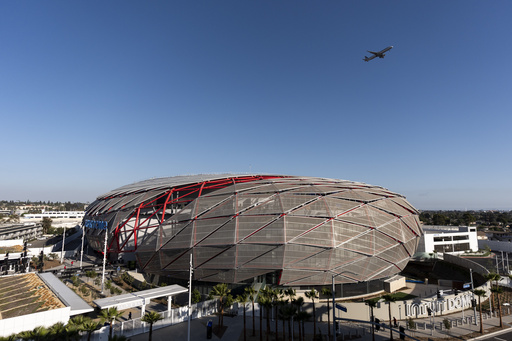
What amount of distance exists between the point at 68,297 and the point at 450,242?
3416 inches

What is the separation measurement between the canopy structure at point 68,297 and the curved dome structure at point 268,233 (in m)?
9.61

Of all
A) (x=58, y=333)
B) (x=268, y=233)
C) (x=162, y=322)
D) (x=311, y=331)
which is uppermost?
(x=268, y=233)

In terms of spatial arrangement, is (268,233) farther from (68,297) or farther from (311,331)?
(68,297)

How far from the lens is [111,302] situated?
2725 cm

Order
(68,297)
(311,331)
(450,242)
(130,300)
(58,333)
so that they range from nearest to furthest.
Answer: (58,333)
(68,297)
(130,300)
(311,331)
(450,242)

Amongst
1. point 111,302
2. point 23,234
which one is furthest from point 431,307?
point 23,234

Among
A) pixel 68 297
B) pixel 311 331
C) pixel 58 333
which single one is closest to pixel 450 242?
pixel 311 331

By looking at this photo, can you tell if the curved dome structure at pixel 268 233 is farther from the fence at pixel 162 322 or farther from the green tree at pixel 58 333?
the green tree at pixel 58 333

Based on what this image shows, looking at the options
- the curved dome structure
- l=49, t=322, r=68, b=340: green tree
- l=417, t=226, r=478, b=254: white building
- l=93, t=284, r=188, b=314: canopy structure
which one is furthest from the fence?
l=417, t=226, r=478, b=254: white building

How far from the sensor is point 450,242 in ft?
247

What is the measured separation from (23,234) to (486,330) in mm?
122422

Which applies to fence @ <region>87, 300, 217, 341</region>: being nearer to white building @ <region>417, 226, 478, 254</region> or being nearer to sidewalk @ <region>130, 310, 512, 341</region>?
sidewalk @ <region>130, 310, 512, 341</region>

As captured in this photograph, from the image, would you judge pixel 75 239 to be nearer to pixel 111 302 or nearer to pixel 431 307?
pixel 111 302

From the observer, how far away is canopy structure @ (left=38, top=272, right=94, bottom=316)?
24969mm
